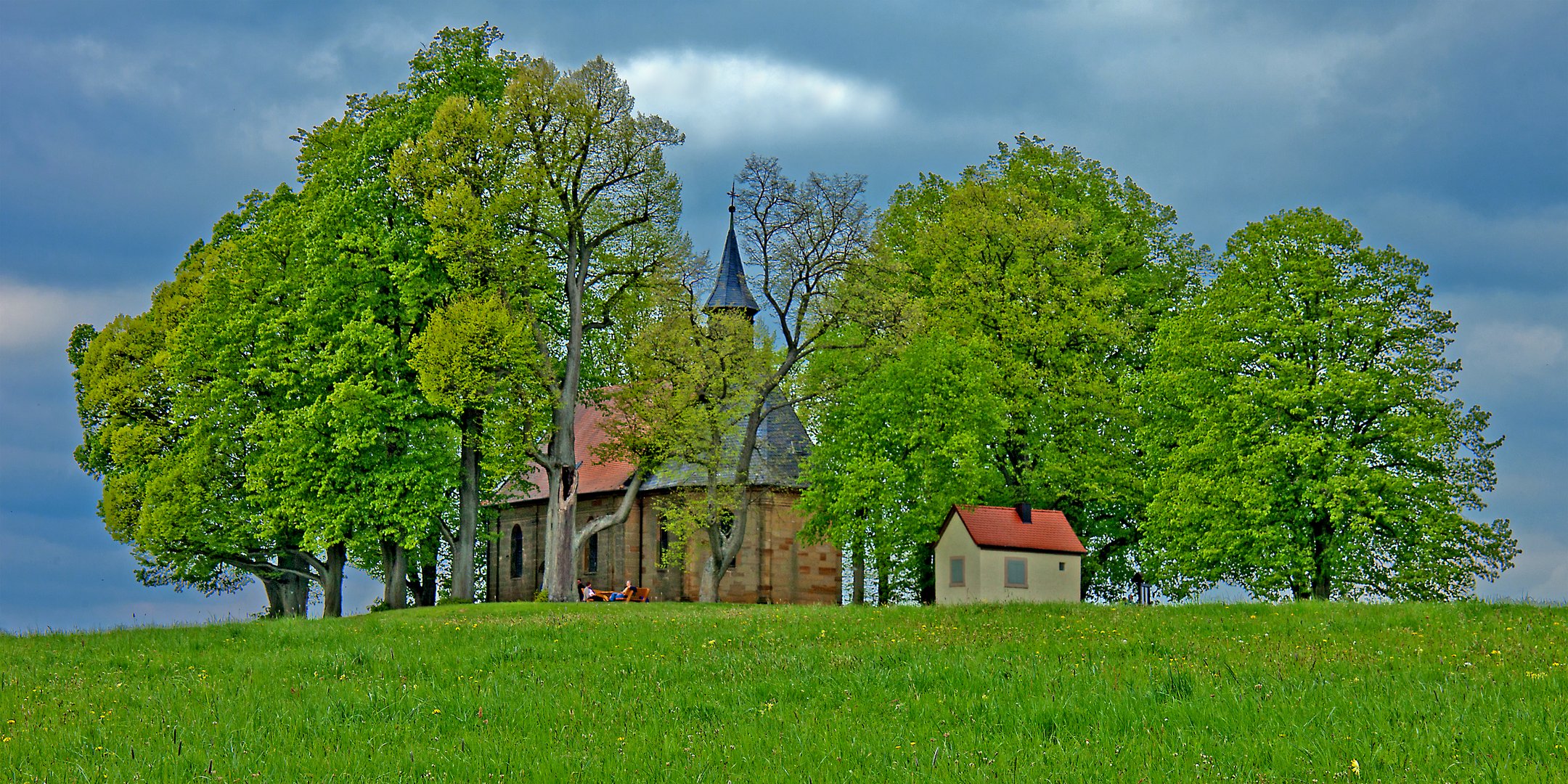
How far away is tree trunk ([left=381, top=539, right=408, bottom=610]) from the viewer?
41438 mm

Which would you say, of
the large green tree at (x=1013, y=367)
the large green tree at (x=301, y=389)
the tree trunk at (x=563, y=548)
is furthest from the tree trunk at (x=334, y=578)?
the large green tree at (x=1013, y=367)

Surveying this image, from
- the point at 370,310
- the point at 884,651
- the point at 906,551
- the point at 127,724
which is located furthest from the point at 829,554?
the point at 127,724

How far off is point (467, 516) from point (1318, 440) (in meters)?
25.4

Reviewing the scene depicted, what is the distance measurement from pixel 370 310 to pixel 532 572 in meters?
20.2

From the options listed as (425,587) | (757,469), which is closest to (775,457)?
(757,469)

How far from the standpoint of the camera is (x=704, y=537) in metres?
47.5

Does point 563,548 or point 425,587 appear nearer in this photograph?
point 563,548

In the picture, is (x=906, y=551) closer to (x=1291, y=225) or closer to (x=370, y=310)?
(x=1291, y=225)

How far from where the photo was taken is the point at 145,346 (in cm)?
4647

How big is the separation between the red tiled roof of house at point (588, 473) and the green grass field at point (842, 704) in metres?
28.0

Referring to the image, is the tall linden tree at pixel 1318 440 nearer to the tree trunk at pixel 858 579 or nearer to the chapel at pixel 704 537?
the tree trunk at pixel 858 579

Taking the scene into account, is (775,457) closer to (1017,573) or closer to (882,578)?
(882,578)

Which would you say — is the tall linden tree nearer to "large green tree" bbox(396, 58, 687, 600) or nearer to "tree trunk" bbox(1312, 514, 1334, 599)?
"tree trunk" bbox(1312, 514, 1334, 599)

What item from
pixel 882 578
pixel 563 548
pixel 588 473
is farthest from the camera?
pixel 588 473
